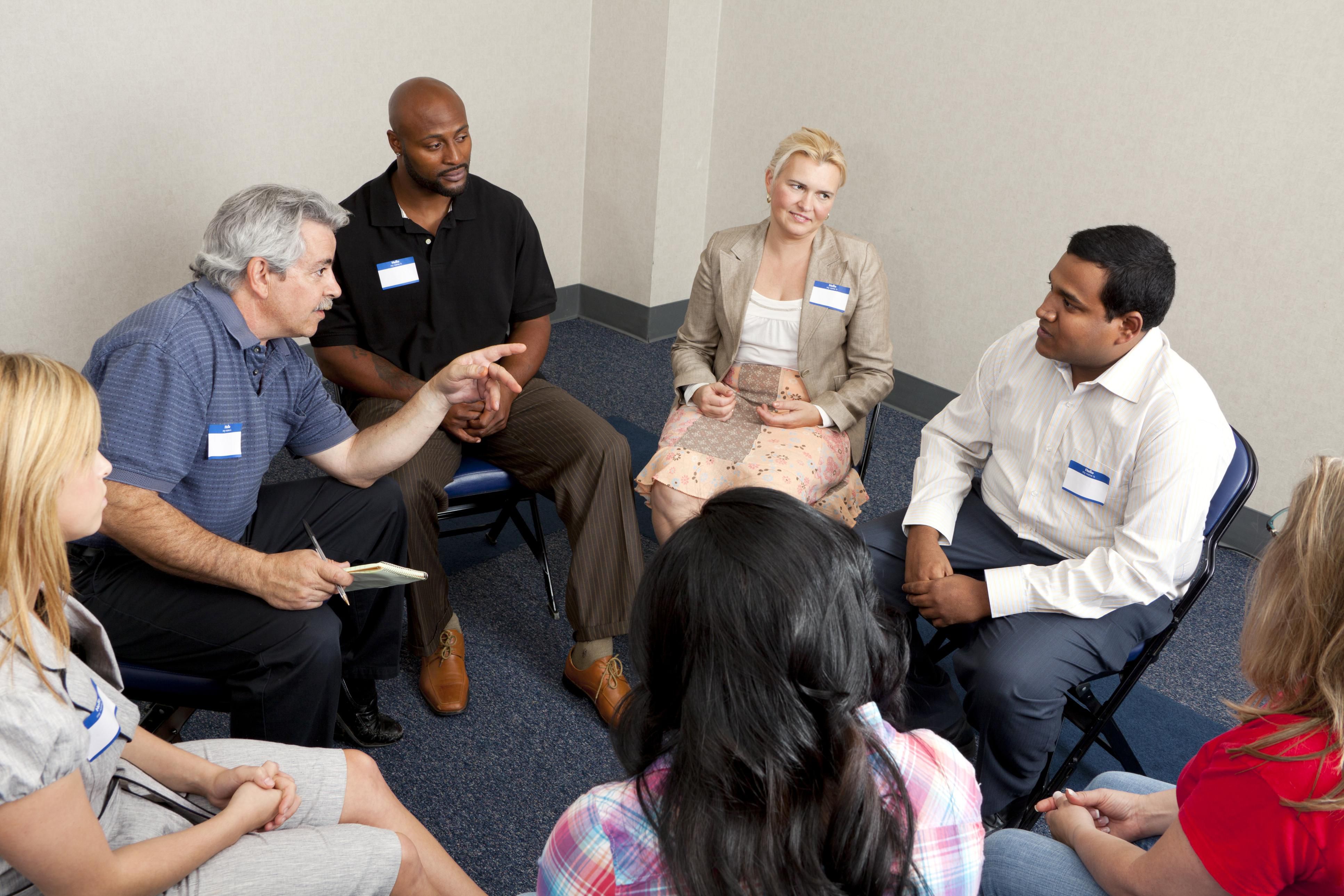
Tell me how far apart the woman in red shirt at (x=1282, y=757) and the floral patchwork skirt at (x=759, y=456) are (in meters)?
1.37

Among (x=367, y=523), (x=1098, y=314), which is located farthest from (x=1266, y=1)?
(x=367, y=523)

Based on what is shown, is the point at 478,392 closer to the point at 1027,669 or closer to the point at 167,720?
the point at 167,720

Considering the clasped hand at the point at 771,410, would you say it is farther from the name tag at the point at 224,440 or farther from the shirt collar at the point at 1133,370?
the name tag at the point at 224,440

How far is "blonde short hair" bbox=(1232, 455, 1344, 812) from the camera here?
115 centimetres

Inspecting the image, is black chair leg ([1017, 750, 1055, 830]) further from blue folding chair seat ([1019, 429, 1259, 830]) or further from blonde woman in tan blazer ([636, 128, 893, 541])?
blonde woman in tan blazer ([636, 128, 893, 541])

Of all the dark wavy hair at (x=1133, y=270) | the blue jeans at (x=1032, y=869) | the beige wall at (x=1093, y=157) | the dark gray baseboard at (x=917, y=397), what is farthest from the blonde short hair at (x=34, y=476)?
the beige wall at (x=1093, y=157)

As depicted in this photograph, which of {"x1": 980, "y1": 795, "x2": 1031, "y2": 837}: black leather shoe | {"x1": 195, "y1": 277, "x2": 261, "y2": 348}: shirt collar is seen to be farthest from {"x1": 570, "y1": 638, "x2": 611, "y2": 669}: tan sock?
{"x1": 195, "y1": 277, "x2": 261, "y2": 348}: shirt collar

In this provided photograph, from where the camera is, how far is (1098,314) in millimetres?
2109

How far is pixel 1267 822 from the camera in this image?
1.12m

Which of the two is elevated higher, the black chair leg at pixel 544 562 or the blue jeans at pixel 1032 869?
the blue jeans at pixel 1032 869

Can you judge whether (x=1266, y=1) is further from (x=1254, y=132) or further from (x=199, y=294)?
(x=199, y=294)

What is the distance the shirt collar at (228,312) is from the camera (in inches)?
80.3

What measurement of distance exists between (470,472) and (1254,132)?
284 centimetres

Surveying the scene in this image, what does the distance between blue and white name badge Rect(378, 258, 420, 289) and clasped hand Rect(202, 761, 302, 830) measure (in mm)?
1707
